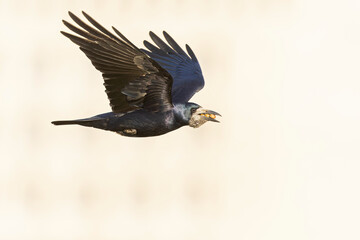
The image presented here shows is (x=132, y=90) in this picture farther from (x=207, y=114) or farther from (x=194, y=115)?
(x=207, y=114)

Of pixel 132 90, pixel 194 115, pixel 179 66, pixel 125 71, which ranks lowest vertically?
pixel 194 115

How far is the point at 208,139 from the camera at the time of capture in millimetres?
30531

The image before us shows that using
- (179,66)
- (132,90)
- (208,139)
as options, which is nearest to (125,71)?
(132,90)

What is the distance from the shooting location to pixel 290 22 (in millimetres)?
31125

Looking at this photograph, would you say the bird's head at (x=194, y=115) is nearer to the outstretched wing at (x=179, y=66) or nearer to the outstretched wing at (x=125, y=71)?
the outstretched wing at (x=125, y=71)

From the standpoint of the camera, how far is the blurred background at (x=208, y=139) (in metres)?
29.6

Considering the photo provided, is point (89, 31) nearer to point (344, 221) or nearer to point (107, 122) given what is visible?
point (107, 122)

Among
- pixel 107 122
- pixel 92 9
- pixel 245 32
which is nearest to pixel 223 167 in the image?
pixel 245 32

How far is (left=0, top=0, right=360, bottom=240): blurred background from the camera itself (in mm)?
29578

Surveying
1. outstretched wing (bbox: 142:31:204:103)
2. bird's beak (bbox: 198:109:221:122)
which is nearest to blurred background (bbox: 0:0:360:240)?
outstretched wing (bbox: 142:31:204:103)

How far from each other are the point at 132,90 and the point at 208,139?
72.6 ft

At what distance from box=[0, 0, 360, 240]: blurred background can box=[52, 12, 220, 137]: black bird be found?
2031cm

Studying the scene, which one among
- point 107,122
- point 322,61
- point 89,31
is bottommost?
point 107,122

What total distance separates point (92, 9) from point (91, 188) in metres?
4.74
